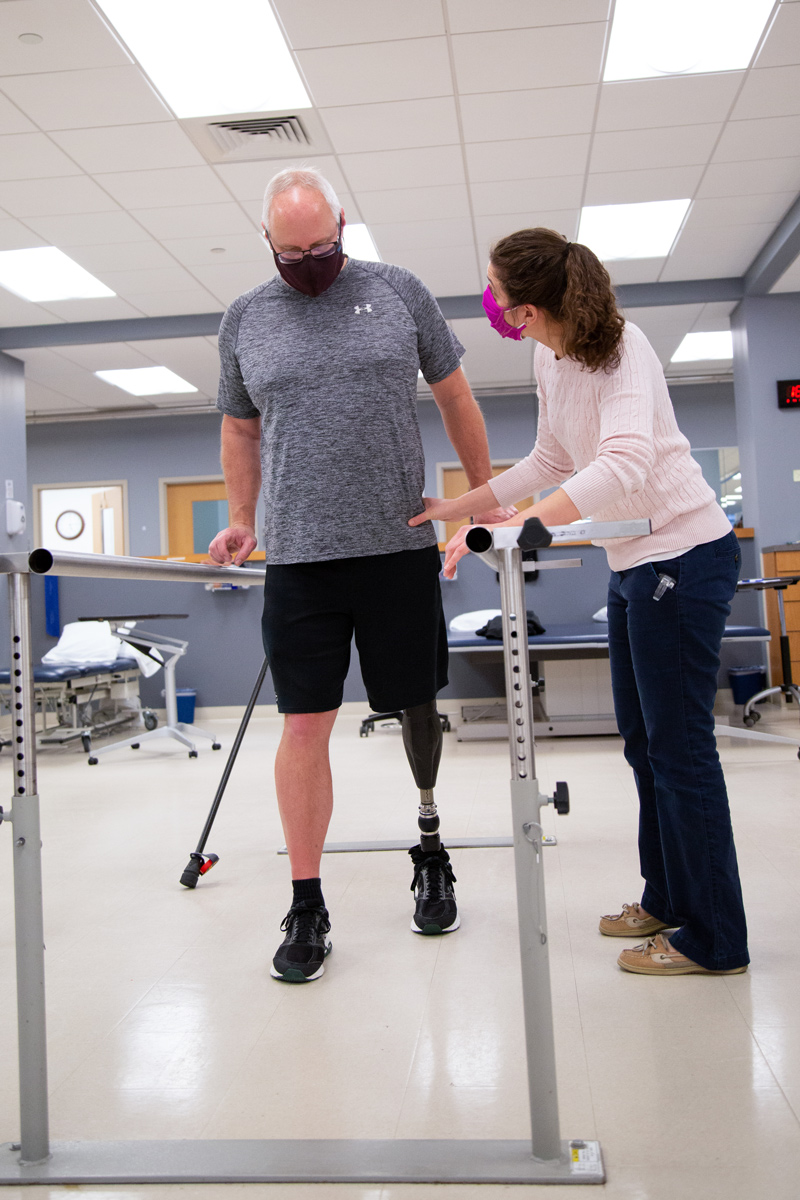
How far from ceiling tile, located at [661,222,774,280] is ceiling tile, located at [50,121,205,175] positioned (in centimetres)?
273

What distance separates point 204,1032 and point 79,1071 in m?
0.18

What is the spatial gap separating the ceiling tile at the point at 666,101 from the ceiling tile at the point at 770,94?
0.19ft

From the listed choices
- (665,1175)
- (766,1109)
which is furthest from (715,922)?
(665,1175)

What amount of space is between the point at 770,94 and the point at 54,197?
10.8ft

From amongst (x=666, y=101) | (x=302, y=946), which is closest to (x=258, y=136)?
(x=666, y=101)

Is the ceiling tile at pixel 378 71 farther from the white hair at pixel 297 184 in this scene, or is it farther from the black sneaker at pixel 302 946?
the black sneaker at pixel 302 946

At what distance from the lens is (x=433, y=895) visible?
5.75ft

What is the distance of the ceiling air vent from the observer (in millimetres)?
3691

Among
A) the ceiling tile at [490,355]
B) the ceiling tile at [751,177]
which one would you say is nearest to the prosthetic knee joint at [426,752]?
the ceiling tile at [751,177]

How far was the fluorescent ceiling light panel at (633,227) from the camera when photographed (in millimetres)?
4715

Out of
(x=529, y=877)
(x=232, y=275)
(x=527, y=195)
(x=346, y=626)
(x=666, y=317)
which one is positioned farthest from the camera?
(x=666, y=317)

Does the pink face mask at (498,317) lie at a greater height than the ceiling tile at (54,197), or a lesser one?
lesser

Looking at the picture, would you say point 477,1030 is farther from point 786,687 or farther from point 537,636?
point 786,687

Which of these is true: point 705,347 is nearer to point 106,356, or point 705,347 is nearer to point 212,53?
point 106,356
